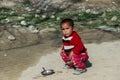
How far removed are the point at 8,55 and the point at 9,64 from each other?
0.60 metres

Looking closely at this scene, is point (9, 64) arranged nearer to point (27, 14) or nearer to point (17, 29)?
point (17, 29)

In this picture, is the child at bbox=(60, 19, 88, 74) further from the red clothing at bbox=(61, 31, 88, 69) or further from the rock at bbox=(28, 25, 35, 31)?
the rock at bbox=(28, 25, 35, 31)

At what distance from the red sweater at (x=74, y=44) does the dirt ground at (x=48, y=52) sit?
426 mm

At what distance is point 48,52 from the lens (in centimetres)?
843

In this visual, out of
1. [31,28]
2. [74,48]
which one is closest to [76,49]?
[74,48]

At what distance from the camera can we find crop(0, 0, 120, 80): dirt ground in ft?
23.4

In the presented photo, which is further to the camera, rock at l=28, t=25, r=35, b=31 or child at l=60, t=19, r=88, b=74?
rock at l=28, t=25, r=35, b=31

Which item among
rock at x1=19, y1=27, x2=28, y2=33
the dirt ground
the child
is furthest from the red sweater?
A: rock at x1=19, y1=27, x2=28, y2=33

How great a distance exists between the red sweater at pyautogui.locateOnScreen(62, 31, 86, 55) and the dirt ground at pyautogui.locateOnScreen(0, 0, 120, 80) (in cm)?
43

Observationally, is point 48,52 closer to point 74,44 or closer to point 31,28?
point 74,44

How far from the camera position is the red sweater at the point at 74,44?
22.7 feet

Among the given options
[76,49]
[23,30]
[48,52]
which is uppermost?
[23,30]

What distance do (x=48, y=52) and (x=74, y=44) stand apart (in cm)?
159

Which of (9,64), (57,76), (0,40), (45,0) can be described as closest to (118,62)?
(57,76)
